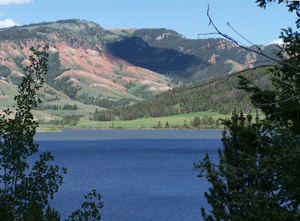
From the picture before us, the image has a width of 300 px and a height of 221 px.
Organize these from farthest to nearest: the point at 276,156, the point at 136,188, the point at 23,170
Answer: the point at 136,188
the point at 23,170
the point at 276,156

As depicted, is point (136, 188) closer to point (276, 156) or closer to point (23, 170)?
point (23, 170)

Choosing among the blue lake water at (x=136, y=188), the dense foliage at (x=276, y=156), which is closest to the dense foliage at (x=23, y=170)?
the dense foliage at (x=276, y=156)

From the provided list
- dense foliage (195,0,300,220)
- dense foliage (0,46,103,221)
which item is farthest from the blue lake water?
dense foliage (195,0,300,220)

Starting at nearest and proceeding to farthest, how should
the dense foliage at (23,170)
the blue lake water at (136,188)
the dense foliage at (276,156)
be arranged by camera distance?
the dense foliage at (276,156) → the dense foliage at (23,170) → the blue lake water at (136,188)

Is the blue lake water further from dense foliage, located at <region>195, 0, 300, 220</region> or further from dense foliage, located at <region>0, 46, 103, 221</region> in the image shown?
dense foliage, located at <region>195, 0, 300, 220</region>

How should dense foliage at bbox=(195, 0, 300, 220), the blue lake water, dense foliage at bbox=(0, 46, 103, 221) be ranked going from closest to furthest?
dense foliage at bbox=(195, 0, 300, 220) < dense foliage at bbox=(0, 46, 103, 221) < the blue lake water

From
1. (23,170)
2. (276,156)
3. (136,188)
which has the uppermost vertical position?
(276,156)

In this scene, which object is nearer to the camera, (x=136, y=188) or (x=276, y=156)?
(x=276, y=156)

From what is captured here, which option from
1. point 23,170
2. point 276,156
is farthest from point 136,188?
point 276,156

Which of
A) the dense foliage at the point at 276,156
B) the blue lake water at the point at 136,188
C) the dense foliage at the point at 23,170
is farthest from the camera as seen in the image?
the blue lake water at the point at 136,188

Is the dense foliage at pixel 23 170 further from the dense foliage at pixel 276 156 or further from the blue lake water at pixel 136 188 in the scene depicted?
the blue lake water at pixel 136 188

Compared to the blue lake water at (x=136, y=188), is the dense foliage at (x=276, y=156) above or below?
above

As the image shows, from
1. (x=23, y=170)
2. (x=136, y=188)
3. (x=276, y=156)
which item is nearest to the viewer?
(x=276, y=156)

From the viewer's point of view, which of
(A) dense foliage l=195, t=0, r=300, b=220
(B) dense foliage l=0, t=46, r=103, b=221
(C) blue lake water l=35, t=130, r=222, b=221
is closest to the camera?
(A) dense foliage l=195, t=0, r=300, b=220
